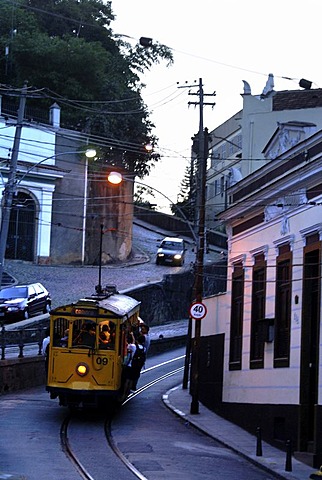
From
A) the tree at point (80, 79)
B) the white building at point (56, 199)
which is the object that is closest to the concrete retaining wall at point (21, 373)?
the white building at point (56, 199)

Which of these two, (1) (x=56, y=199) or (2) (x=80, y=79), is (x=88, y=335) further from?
(2) (x=80, y=79)

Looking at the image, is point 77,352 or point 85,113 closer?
point 77,352

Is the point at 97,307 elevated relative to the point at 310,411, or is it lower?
elevated

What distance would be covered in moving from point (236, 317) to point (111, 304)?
4174 millimetres

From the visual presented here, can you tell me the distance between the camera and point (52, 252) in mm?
57219

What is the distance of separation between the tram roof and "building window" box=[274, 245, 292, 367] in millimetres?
4029

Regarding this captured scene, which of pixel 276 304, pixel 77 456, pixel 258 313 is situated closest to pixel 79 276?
pixel 258 313

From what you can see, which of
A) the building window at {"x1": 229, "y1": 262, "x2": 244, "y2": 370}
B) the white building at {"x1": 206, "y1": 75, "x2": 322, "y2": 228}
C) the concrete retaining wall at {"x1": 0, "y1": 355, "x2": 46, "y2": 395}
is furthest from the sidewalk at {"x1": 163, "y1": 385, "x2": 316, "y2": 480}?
the white building at {"x1": 206, "y1": 75, "x2": 322, "y2": 228}

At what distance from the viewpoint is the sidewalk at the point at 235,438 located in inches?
728

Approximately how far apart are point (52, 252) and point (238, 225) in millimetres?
30220

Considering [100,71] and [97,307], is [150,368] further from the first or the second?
[100,71]

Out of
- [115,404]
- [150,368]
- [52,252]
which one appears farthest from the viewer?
A: [52,252]

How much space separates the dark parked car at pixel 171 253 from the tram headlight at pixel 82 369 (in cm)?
3791

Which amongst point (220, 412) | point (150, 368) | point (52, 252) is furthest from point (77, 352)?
point (52, 252)
